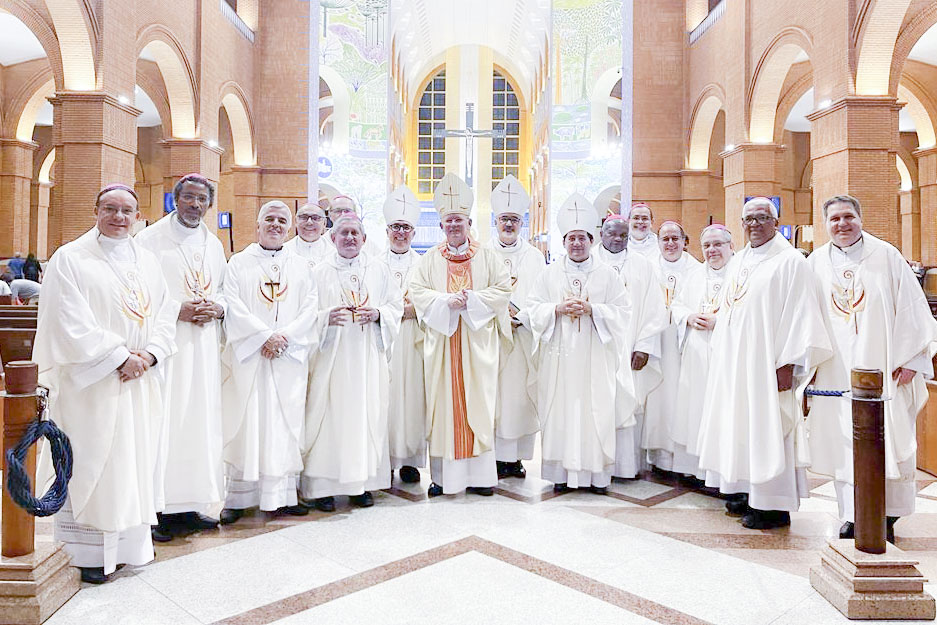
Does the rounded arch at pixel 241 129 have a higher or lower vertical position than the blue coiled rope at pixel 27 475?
higher

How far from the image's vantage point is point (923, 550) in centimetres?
368

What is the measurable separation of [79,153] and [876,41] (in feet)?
37.2

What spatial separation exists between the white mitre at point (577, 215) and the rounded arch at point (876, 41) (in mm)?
7425

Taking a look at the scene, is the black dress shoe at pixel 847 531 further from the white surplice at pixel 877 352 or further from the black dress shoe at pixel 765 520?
the black dress shoe at pixel 765 520

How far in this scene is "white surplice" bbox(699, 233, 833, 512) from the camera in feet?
12.4

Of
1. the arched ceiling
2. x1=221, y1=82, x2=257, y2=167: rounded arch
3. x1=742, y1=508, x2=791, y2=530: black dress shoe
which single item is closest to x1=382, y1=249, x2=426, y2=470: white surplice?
x1=742, y1=508, x2=791, y2=530: black dress shoe

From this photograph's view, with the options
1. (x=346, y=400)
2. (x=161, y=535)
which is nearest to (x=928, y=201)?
(x=346, y=400)

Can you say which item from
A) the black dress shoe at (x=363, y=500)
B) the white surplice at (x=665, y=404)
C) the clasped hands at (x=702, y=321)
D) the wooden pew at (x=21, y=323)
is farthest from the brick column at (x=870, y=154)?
the wooden pew at (x=21, y=323)

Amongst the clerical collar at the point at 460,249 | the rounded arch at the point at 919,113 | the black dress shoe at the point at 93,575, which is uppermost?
the rounded arch at the point at 919,113

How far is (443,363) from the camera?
183 inches

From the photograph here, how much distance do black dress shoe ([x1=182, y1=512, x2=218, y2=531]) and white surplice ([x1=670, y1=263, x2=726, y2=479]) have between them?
3002mm

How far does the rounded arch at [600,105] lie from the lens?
699 inches

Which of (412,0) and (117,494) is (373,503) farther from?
(412,0)

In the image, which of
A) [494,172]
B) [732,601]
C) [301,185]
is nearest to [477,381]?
[732,601]
